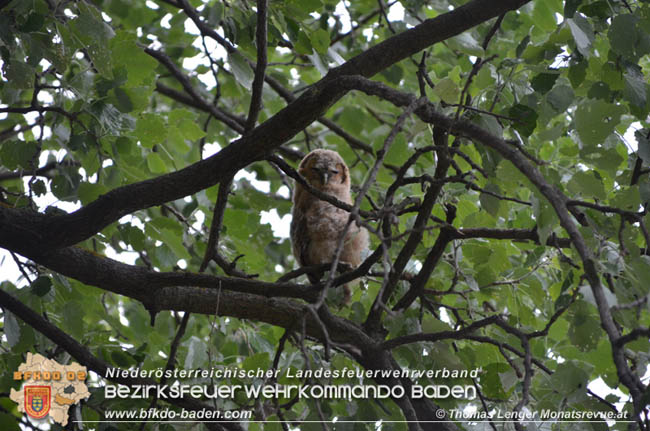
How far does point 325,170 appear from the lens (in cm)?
399

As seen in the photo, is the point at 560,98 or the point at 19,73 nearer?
the point at 560,98

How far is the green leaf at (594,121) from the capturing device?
173 centimetres

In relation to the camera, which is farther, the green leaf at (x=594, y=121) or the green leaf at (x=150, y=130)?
the green leaf at (x=150, y=130)

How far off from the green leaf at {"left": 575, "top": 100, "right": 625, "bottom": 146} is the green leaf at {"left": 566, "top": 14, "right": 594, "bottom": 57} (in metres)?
0.22

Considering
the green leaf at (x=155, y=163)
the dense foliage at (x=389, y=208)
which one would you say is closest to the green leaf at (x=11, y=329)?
the dense foliage at (x=389, y=208)

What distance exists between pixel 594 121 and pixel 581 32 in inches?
13.0

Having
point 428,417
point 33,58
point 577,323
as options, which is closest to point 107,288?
point 33,58

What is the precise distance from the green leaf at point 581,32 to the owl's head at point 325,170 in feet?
7.09

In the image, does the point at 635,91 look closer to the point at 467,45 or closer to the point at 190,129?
the point at 467,45

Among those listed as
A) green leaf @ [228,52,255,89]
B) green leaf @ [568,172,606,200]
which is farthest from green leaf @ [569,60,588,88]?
green leaf @ [228,52,255,89]

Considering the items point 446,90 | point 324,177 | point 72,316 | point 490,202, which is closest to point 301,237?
point 324,177

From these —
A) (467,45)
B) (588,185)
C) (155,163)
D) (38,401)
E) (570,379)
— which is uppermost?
(155,163)

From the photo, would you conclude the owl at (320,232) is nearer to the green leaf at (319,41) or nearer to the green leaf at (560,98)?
the green leaf at (319,41)

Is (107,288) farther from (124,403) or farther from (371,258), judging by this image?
(371,258)
